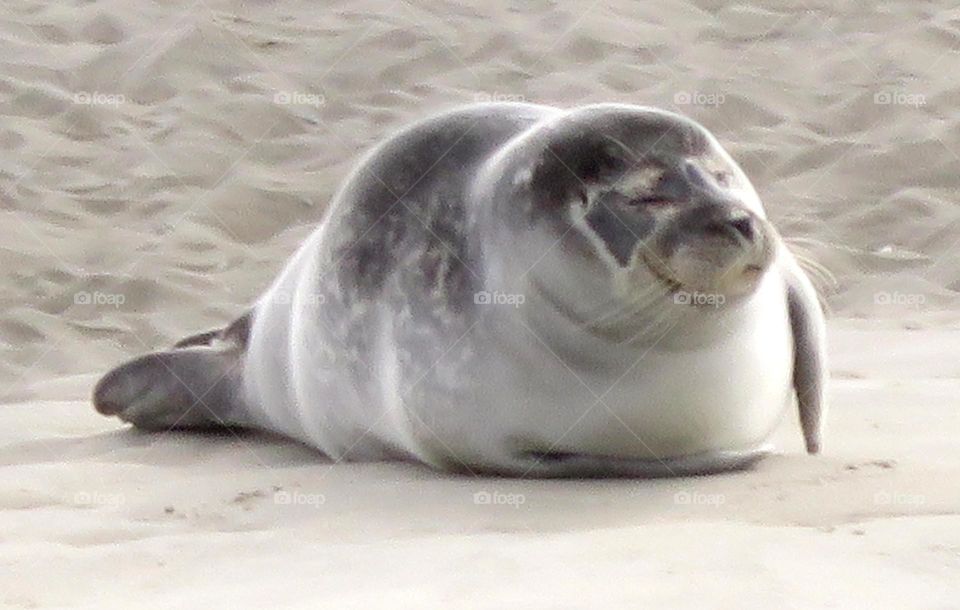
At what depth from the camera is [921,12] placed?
8.09 m

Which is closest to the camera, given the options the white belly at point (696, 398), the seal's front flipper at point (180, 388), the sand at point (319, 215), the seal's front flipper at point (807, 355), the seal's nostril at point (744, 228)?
the sand at point (319, 215)

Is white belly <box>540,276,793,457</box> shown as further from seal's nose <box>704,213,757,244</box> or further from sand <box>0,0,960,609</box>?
seal's nose <box>704,213,757,244</box>

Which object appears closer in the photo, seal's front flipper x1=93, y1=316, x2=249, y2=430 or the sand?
the sand

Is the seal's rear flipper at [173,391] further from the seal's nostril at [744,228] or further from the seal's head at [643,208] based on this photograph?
the seal's nostril at [744,228]

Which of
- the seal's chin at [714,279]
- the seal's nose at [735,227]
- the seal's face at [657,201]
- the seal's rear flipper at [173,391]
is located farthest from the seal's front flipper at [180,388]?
the seal's nose at [735,227]

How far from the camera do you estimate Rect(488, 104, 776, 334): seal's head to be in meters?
2.60

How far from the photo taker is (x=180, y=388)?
4.03m

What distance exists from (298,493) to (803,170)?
13.3ft

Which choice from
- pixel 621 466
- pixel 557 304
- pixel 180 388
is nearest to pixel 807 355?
pixel 621 466

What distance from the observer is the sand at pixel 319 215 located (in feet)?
7.54

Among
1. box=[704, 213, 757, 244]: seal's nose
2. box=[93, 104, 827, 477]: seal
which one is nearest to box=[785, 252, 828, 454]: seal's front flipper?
box=[93, 104, 827, 477]: seal

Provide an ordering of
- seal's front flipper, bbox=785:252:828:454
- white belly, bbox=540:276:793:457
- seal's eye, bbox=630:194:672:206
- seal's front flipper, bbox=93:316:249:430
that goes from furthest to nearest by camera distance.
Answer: seal's front flipper, bbox=93:316:249:430 < seal's front flipper, bbox=785:252:828:454 < white belly, bbox=540:276:793:457 < seal's eye, bbox=630:194:672:206

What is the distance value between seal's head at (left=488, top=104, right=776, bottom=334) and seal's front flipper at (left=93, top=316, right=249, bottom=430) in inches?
52.3

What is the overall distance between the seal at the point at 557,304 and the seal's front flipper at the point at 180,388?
62 cm
